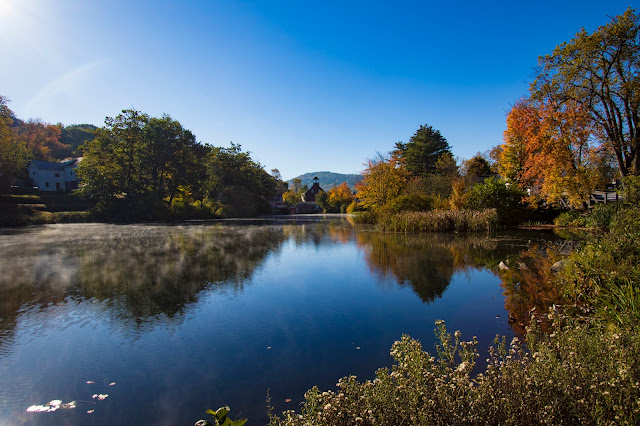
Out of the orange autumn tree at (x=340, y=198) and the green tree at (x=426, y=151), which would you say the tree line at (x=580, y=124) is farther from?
the orange autumn tree at (x=340, y=198)

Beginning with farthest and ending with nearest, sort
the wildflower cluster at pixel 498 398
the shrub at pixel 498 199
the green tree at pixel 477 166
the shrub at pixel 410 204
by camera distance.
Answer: the green tree at pixel 477 166, the shrub at pixel 410 204, the shrub at pixel 498 199, the wildflower cluster at pixel 498 398

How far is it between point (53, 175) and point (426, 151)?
68.0 meters

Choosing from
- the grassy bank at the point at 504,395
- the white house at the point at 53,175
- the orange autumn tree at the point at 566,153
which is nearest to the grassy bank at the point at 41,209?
the white house at the point at 53,175

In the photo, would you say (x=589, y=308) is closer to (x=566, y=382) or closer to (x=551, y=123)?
(x=566, y=382)

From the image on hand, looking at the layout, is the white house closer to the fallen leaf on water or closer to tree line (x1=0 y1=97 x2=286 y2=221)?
tree line (x1=0 y1=97 x2=286 y2=221)

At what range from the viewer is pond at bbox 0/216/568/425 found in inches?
167

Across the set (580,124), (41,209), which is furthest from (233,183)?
(580,124)

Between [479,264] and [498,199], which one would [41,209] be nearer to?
[479,264]

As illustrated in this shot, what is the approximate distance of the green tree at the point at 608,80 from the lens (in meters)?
18.2

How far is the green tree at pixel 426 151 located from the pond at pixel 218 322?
4983cm

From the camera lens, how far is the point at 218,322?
681 centimetres

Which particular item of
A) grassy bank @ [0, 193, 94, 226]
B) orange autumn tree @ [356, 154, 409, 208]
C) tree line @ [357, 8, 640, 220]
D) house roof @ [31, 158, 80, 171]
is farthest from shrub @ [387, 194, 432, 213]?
house roof @ [31, 158, 80, 171]

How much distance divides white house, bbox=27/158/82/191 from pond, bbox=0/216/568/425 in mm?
60603

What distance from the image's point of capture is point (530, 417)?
8.66 ft
